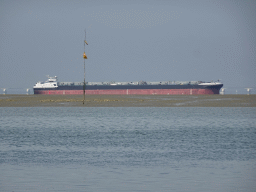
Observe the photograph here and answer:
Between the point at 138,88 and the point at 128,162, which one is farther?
the point at 138,88

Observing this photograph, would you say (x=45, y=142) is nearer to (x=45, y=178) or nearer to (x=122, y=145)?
(x=122, y=145)

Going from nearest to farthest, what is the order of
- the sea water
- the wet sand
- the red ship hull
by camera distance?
the sea water
the wet sand
the red ship hull

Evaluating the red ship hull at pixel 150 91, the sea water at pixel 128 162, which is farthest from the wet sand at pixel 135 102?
the red ship hull at pixel 150 91

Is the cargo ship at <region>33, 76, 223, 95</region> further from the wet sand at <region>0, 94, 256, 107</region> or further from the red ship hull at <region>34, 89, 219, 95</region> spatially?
the wet sand at <region>0, 94, 256, 107</region>

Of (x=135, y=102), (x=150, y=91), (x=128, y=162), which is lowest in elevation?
(x=128, y=162)

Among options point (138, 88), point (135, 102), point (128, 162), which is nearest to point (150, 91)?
point (138, 88)

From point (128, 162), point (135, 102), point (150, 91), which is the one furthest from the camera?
point (150, 91)

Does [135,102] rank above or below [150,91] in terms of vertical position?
below

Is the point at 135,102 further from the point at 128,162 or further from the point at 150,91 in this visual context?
the point at 150,91

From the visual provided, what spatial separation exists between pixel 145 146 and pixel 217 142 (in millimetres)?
3899

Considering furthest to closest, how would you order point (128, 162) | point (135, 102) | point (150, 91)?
point (150, 91) < point (135, 102) < point (128, 162)

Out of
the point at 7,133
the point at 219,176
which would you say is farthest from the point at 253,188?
the point at 7,133

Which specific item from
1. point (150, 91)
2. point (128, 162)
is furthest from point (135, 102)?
point (150, 91)

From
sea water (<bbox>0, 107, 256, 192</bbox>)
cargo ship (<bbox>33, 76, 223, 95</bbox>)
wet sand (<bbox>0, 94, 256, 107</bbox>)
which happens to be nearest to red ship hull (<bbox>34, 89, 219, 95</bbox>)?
cargo ship (<bbox>33, 76, 223, 95</bbox>)
